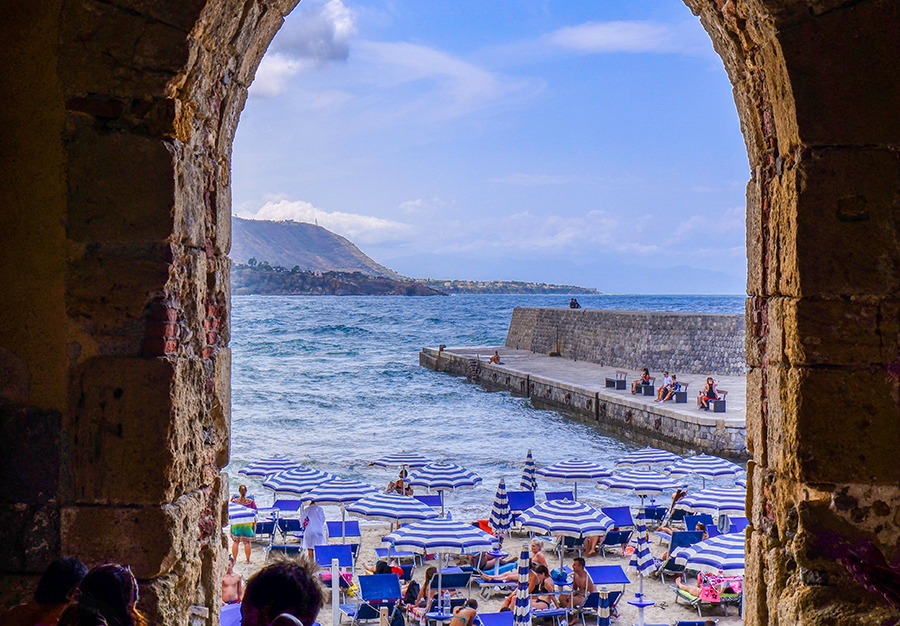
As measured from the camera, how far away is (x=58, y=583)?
3020 millimetres

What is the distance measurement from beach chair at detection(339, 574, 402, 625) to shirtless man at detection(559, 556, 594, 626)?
2.03 m

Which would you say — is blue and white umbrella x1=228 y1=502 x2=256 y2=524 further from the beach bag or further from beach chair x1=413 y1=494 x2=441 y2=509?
the beach bag

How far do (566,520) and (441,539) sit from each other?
2109 millimetres

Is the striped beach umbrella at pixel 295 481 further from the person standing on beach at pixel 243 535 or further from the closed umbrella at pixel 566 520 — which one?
the closed umbrella at pixel 566 520

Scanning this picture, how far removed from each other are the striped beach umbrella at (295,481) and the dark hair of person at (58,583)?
9.65 meters

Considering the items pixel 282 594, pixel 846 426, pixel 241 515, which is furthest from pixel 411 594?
pixel 282 594

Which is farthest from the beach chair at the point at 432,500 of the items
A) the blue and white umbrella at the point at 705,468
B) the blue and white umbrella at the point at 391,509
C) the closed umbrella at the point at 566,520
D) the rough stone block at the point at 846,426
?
the rough stone block at the point at 846,426

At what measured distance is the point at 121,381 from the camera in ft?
11.7

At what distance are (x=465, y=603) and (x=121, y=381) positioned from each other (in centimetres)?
649

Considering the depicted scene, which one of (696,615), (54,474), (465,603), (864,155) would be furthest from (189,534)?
(696,615)

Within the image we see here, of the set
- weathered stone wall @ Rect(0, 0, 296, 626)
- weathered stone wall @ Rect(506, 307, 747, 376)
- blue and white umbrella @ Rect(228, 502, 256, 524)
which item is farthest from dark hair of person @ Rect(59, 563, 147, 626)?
weathered stone wall @ Rect(506, 307, 747, 376)

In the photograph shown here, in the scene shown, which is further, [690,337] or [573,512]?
[690,337]

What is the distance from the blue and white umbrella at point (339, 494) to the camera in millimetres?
11938

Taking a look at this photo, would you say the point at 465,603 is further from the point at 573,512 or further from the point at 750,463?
the point at 750,463
